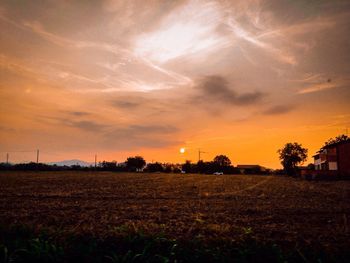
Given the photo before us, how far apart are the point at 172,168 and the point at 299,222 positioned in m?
116

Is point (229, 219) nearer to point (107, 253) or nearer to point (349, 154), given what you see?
point (107, 253)

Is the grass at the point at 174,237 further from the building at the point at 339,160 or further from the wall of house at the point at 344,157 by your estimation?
the wall of house at the point at 344,157

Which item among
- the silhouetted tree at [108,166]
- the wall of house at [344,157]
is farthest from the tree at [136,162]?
the wall of house at [344,157]

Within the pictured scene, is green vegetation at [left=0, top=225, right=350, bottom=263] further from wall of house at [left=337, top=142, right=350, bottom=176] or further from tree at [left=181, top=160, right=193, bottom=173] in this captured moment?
tree at [left=181, top=160, right=193, bottom=173]

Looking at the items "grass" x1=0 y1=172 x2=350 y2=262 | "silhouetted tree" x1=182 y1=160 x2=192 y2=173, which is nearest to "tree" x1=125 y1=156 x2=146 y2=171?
"silhouetted tree" x1=182 y1=160 x2=192 y2=173

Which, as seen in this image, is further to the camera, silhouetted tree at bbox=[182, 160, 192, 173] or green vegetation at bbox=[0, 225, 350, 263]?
silhouetted tree at bbox=[182, 160, 192, 173]

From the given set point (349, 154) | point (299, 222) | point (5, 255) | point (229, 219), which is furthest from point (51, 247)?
point (349, 154)

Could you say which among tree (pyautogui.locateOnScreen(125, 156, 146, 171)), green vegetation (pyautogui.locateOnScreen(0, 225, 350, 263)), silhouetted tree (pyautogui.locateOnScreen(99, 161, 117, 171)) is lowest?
green vegetation (pyautogui.locateOnScreen(0, 225, 350, 263))

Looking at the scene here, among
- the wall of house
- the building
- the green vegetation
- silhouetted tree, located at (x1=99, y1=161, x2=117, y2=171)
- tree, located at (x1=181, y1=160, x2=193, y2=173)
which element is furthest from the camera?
tree, located at (x1=181, y1=160, x2=193, y2=173)

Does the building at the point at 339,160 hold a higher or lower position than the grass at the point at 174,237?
higher

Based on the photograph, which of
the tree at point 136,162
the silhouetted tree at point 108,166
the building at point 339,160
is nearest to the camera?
the building at point 339,160

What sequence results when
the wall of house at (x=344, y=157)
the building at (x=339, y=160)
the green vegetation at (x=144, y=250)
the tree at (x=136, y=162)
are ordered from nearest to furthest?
the green vegetation at (x=144, y=250) < the building at (x=339, y=160) < the wall of house at (x=344, y=157) < the tree at (x=136, y=162)

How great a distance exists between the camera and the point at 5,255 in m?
Answer: 5.68

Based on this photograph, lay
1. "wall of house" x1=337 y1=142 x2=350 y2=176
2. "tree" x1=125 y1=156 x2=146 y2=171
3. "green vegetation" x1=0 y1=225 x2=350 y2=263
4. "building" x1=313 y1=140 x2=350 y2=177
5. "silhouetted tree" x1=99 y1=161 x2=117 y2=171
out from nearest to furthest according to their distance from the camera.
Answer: "green vegetation" x1=0 y1=225 x2=350 y2=263, "building" x1=313 y1=140 x2=350 y2=177, "wall of house" x1=337 y1=142 x2=350 y2=176, "silhouetted tree" x1=99 y1=161 x2=117 y2=171, "tree" x1=125 y1=156 x2=146 y2=171
